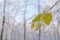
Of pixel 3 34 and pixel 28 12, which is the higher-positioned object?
pixel 28 12

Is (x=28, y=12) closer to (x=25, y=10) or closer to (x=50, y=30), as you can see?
(x=25, y=10)

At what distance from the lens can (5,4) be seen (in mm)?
1182

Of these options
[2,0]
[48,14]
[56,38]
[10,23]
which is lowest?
[56,38]

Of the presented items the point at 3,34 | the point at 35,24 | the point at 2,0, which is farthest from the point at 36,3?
the point at 35,24

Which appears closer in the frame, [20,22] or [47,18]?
[47,18]

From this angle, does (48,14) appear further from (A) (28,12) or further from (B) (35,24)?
(A) (28,12)

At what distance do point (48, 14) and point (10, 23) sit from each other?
102cm

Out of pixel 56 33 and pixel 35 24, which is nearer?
pixel 35 24

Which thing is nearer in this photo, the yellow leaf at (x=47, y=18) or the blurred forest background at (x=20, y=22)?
the yellow leaf at (x=47, y=18)

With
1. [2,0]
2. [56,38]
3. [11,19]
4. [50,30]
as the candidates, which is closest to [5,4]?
[2,0]

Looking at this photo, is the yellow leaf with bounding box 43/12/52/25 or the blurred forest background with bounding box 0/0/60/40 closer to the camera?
the yellow leaf with bounding box 43/12/52/25

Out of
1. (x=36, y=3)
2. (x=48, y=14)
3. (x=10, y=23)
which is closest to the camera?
(x=48, y=14)

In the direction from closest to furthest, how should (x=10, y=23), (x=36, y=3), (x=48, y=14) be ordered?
(x=48, y=14), (x=36, y=3), (x=10, y=23)

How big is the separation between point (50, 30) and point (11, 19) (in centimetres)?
42
